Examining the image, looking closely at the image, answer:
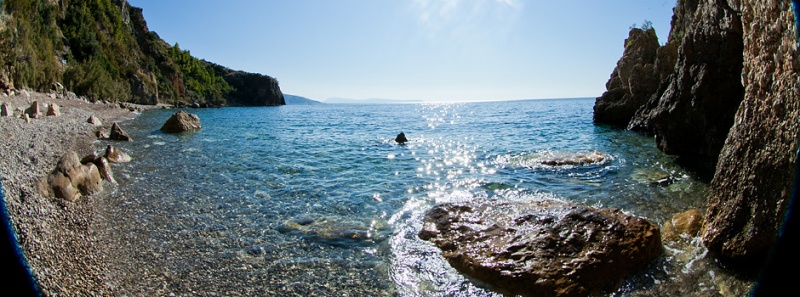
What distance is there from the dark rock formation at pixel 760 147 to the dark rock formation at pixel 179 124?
3225 cm

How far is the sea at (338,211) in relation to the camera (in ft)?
20.8

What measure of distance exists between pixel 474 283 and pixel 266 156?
15.7 meters

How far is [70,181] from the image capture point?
9617mm

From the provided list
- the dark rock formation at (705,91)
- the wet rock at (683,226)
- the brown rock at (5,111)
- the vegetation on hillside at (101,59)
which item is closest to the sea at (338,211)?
the wet rock at (683,226)

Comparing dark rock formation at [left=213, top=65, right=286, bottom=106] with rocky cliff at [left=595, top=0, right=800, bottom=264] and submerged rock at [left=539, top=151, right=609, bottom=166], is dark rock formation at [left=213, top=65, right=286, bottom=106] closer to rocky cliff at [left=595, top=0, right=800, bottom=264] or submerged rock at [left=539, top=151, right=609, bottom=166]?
submerged rock at [left=539, top=151, right=609, bottom=166]

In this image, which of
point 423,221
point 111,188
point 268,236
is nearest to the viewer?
point 268,236

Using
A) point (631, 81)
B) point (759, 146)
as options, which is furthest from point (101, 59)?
point (759, 146)

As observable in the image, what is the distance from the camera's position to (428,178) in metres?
14.3

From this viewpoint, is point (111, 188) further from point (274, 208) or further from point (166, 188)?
point (274, 208)

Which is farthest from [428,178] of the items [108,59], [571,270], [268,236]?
[108,59]

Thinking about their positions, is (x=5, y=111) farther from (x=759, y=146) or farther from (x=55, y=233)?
(x=759, y=146)

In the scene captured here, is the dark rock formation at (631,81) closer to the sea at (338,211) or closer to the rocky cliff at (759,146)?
the sea at (338,211)

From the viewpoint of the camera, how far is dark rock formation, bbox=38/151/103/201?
354 inches

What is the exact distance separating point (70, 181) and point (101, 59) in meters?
86.0
